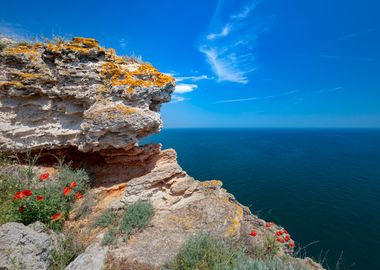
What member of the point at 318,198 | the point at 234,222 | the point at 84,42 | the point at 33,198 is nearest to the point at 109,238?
the point at 33,198

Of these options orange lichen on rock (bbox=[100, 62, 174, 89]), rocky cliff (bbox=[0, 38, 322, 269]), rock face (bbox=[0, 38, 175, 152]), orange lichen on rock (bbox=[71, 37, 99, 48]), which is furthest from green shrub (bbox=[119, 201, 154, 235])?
orange lichen on rock (bbox=[71, 37, 99, 48])

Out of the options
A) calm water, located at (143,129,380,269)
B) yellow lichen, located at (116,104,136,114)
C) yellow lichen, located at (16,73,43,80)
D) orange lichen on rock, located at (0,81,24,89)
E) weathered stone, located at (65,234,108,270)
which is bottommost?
calm water, located at (143,129,380,269)

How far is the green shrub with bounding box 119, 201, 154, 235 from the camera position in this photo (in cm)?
605

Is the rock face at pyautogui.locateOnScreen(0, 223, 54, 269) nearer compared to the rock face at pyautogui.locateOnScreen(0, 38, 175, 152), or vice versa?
the rock face at pyautogui.locateOnScreen(0, 223, 54, 269)

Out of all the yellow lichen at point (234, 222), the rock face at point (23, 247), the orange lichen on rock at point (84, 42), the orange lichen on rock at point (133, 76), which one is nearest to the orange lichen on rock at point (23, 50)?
Result: the orange lichen on rock at point (84, 42)

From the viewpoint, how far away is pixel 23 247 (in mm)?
4363

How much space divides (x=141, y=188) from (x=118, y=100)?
376 centimetres

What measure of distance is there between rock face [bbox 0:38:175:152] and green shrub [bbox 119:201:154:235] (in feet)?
8.95

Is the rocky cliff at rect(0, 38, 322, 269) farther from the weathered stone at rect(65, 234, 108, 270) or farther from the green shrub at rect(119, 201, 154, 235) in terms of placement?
the weathered stone at rect(65, 234, 108, 270)

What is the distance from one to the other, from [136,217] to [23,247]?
2827 mm

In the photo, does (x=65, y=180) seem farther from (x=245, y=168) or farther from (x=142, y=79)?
(x=245, y=168)

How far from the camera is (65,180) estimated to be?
7750 mm

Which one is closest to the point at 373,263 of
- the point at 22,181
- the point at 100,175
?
the point at 100,175

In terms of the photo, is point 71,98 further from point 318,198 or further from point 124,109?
point 318,198
